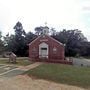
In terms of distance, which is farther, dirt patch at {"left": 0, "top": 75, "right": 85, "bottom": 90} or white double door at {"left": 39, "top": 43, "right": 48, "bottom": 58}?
white double door at {"left": 39, "top": 43, "right": 48, "bottom": 58}

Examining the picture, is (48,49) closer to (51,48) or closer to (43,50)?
(51,48)

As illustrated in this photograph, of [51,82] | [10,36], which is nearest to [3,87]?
[51,82]

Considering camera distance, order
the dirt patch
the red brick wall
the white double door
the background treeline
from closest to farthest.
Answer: the dirt patch, the red brick wall, the white double door, the background treeline

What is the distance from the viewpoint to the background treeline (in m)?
69.8

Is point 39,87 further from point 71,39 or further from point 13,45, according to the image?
point 71,39

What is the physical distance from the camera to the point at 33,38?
75.1 m

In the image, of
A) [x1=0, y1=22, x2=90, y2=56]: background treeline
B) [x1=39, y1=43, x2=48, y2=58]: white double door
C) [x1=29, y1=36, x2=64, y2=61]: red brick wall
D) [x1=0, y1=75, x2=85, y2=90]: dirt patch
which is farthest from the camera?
[x1=0, y1=22, x2=90, y2=56]: background treeline

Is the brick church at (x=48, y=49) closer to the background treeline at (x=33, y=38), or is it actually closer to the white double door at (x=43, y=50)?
the white double door at (x=43, y=50)

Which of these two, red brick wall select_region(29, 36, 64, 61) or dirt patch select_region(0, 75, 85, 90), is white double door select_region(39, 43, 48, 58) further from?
dirt patch select_region(0, 75, 85, 90)

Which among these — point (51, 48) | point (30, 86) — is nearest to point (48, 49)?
point (51, 48)

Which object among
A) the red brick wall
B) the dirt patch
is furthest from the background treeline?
the dirt patch

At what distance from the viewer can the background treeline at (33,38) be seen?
69750 mm

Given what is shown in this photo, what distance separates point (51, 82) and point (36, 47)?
89.7 feet

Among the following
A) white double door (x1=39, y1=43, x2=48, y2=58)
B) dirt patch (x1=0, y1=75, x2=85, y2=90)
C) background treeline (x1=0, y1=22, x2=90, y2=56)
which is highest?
background treeline (x1=0, y1=22, x2=90, y2=56)
